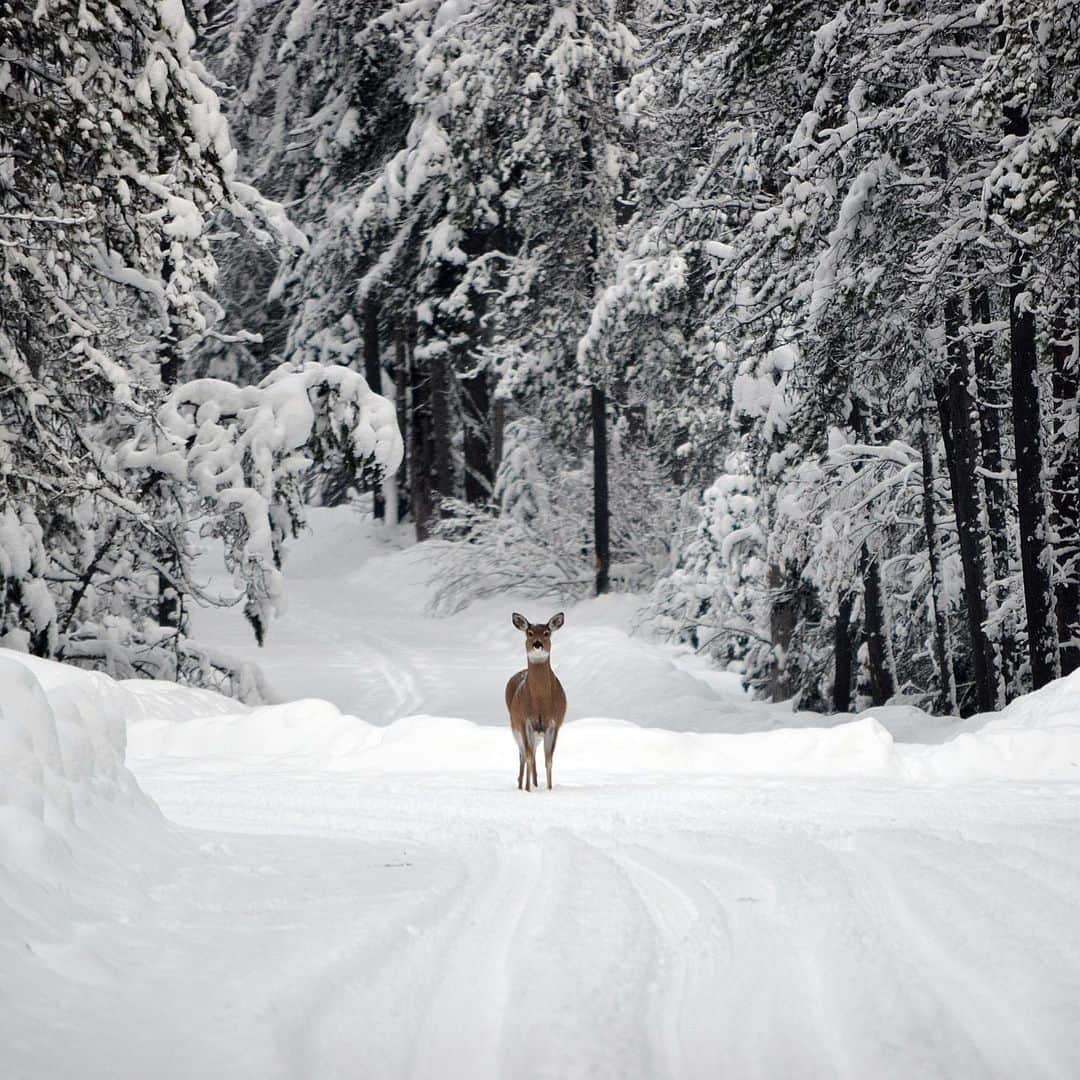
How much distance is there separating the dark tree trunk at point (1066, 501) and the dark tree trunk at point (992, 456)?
68 centimetres

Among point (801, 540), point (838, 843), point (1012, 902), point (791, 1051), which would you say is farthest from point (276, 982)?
point (801, 540)

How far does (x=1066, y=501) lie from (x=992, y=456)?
2.07m

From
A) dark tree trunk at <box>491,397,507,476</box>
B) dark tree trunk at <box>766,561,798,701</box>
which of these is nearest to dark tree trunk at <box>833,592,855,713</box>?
dark tree trunk at <box>766,561,798,701</box>

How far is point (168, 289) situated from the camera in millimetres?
13250

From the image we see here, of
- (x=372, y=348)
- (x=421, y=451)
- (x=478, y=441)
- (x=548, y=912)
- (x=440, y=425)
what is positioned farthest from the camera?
(x=372, y=348)

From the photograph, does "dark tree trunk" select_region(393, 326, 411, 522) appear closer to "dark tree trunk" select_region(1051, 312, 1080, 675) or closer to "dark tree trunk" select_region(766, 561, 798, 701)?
"dark tree trunk" select_region(766, 561, 798, 701)

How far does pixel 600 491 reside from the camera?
96.6 ft

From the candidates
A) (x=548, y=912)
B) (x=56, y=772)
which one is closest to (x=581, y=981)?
(x=548, y=912)

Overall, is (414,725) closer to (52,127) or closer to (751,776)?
(751,776)

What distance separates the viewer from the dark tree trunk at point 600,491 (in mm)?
28938

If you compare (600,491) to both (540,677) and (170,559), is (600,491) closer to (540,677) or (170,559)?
(170,559)

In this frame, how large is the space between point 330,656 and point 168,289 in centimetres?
1300

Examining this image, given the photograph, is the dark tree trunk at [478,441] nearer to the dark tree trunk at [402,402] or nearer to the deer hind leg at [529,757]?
the dark tree trunk at [402,402]

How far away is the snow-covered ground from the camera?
3564mm
